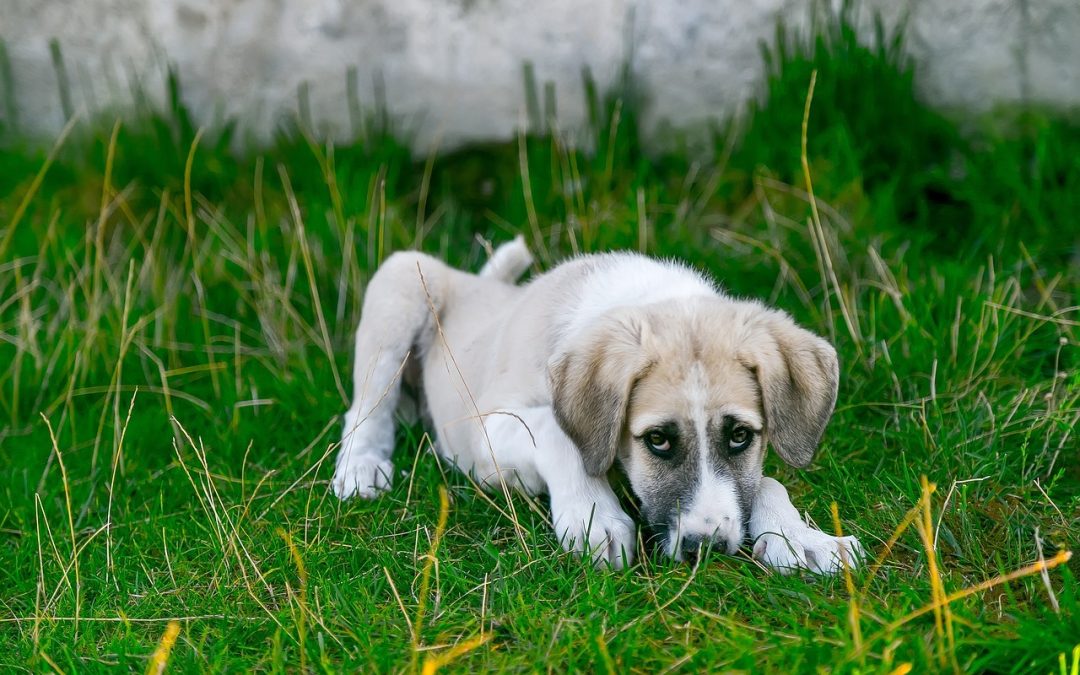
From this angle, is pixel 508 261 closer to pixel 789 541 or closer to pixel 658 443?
pixel 658 443

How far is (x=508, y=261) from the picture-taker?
521cm

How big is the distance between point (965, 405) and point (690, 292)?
3.97 ft

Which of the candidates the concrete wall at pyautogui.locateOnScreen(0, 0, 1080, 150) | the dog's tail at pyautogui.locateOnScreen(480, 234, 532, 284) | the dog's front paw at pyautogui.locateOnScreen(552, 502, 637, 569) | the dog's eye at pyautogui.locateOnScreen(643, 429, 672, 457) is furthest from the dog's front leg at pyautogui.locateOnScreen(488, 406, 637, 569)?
the concrete wall at pyautogui.locateOnScreen(0, 0, 1080, 150)

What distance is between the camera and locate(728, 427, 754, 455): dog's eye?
338 centimetres

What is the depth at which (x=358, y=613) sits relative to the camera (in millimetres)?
3227

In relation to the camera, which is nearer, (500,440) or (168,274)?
(500,440)

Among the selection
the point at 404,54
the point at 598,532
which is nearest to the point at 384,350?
the point at 598,532

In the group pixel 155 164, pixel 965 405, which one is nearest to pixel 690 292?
pixel 965 405

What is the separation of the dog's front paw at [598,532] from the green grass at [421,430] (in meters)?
0.06

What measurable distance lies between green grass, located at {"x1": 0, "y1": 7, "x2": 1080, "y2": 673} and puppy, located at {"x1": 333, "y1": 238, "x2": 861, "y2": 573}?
13 cm

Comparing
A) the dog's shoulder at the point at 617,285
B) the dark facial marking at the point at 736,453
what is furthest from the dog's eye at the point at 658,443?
the dog's shoulder at the point at 617,285

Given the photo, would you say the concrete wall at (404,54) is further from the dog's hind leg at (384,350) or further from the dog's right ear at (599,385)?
the dog's right ear at (599,385)

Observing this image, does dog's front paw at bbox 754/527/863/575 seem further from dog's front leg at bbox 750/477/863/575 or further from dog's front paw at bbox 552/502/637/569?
dog's front paw at bbox 552/502/637/569

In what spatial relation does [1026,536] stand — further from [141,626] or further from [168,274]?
[168,274]
